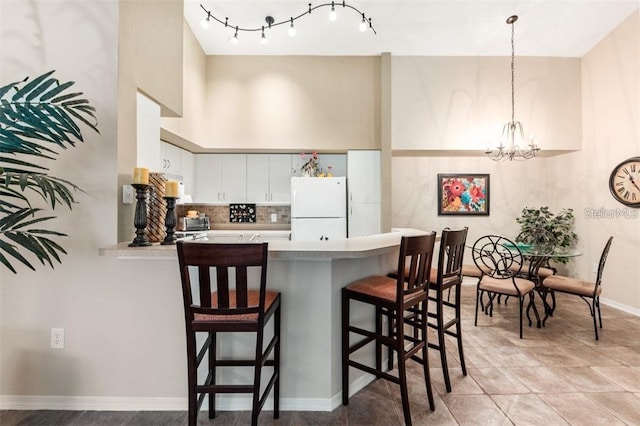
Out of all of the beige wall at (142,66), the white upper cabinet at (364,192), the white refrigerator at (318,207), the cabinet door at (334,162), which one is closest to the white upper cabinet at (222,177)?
the white refrigerator at (318,207)

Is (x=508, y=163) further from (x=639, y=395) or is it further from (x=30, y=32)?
(x=30, y=32)

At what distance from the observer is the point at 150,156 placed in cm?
229

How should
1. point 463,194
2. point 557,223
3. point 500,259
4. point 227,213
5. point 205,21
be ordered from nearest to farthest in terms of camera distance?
point 205,21 < point 500,259 < point 557,223 < point 227,213 < point 463,194

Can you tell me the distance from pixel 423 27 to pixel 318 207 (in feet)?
8.27

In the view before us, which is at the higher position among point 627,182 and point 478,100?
point 478,100

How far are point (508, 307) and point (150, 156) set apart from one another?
414 centimetres

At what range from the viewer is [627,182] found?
11.8 feet

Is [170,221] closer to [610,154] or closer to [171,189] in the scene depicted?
[171,189]

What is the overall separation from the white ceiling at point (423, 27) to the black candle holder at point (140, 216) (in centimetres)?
255

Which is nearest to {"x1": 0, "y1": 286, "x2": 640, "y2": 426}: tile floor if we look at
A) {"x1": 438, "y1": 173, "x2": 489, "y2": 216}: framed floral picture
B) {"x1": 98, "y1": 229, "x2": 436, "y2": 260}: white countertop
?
{"x1": 98, "y1": 229, "x2": 436, "y2": 260}: white countertop

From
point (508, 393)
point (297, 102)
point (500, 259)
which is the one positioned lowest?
point (508, 393)

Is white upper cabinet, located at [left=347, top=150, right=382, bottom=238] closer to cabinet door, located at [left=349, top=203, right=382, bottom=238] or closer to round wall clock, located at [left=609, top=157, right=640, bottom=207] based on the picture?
cabinet door, located at [left=349, top=203, right=382, bottom=238]

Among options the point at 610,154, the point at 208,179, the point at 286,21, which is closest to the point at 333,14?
the point at 286,21

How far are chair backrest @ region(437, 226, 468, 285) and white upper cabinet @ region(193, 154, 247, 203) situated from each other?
3230 mm
